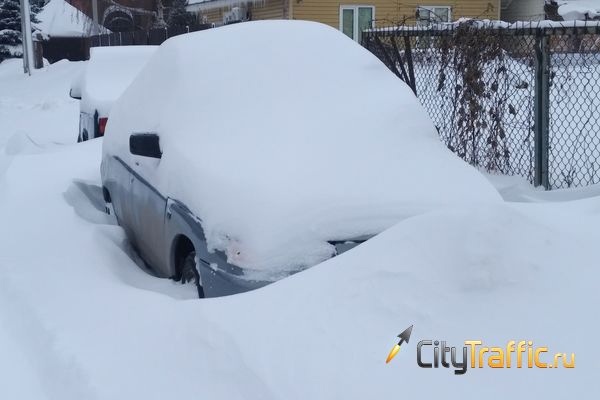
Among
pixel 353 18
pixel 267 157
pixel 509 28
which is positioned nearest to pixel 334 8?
pixel 353 18

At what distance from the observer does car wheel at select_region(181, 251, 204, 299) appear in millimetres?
5013

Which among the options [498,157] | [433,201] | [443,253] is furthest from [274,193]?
[498,157]

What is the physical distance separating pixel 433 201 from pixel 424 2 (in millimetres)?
26312

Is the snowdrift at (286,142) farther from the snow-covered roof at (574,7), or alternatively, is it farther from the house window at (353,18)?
the house window at (353,18)

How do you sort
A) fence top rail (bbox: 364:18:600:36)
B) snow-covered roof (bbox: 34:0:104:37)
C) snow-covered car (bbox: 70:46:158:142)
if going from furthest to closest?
snow-covered roof (bbox: 34:0:104:37) → snow-covered car (bbox: 70:46:158:142) → fence top rail (bbox: 364:18:600:36)

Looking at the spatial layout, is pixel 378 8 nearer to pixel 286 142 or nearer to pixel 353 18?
pixel 353 18

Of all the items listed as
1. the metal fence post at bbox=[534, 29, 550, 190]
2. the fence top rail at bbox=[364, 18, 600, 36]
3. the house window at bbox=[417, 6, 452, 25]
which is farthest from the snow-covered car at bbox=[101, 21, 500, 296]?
the house window at bbox=[417, 6, 452, 25]

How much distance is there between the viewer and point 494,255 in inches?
144

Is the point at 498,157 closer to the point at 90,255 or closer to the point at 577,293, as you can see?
the point at 90,255

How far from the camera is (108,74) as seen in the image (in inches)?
490

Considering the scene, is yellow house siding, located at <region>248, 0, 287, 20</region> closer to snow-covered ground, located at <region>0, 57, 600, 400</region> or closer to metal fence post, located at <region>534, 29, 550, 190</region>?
metal fence post, located at <region>534, 29, 550, 190</region>

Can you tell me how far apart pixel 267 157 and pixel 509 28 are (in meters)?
3.55

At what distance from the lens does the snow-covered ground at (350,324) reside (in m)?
3.20

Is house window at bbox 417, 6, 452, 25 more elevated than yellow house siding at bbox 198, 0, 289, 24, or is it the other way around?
yellow house siding at bbox 198, 0, 289, 24
